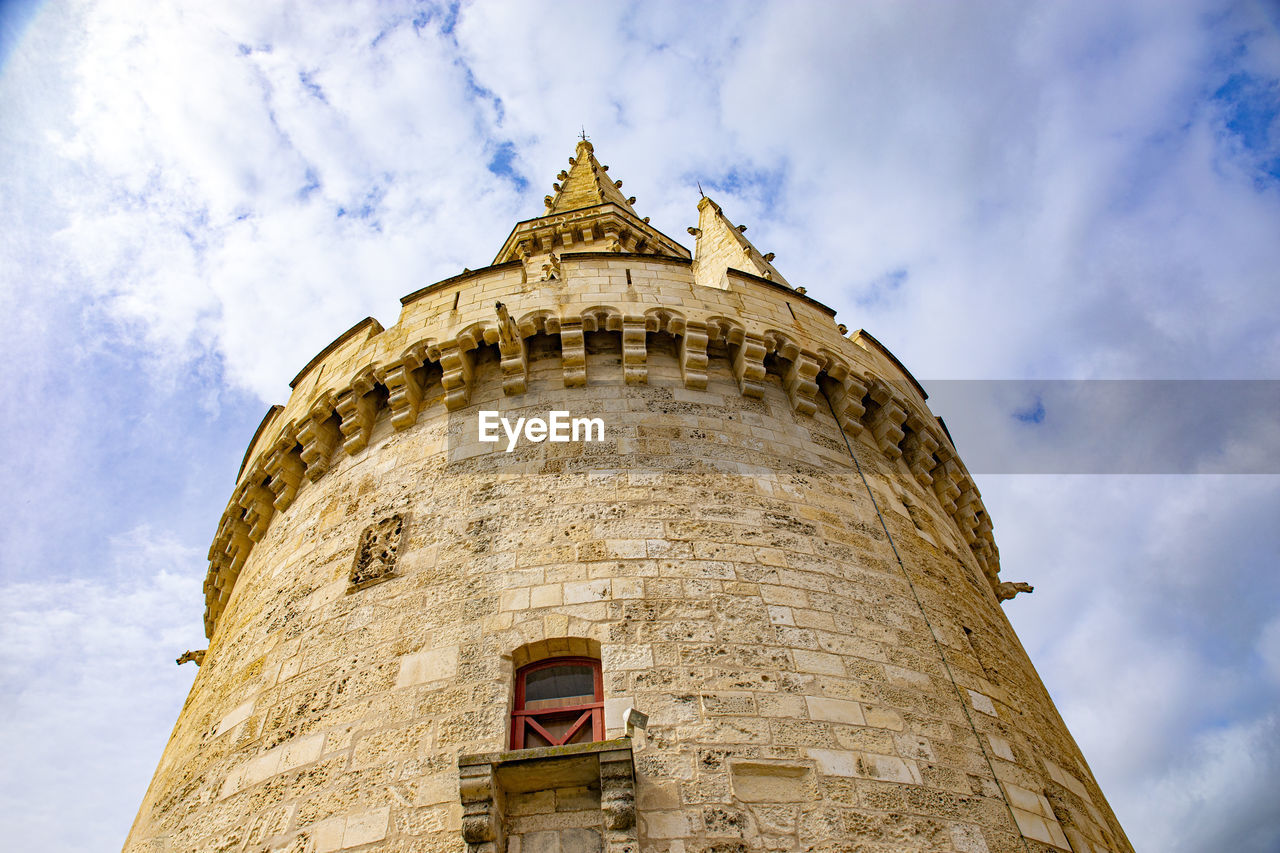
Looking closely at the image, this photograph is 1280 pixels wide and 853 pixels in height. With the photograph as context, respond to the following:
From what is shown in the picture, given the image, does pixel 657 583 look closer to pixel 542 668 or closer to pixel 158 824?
pixel 542 668

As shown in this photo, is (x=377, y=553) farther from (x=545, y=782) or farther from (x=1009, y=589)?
(x=1009, y=589)

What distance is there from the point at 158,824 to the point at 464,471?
289 cm

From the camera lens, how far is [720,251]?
10078 mm

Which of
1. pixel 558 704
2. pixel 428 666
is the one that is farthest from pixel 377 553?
pixel 558 704

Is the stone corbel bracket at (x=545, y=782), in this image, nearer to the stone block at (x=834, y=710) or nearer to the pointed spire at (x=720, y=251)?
the stone block at (x=834, y=710)

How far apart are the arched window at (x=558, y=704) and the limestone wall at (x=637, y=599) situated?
0.47 feet

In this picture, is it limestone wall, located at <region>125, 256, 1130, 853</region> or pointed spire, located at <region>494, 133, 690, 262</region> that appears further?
pointed spire, located at <region>494, 133, 690, 262</region>

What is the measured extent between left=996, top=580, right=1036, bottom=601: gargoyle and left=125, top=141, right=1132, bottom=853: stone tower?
154cm

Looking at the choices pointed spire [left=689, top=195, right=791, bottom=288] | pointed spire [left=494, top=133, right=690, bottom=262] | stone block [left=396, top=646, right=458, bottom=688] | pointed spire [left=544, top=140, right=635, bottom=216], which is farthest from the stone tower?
pointed spire [left=544, top=140, right=635, bottom=216]

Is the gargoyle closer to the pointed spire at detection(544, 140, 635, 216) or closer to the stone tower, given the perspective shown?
the stone tower

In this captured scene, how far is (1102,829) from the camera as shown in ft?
16.0

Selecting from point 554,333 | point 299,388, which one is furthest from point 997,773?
point 299,388

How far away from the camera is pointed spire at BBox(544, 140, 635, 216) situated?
16812 millimetres

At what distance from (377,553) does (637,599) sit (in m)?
2.00
